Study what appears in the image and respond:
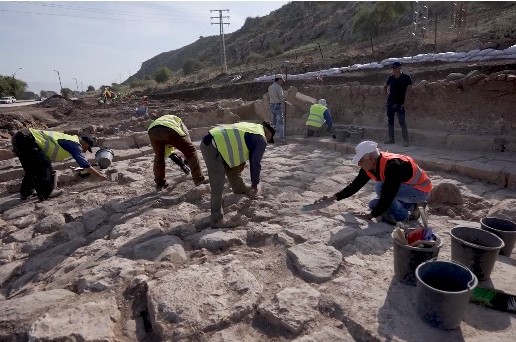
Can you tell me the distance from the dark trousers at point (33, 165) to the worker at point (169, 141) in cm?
163

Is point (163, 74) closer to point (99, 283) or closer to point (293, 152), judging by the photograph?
point (293, 152)

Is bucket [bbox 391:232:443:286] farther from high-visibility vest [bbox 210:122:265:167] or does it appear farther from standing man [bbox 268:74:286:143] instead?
standing man [bbox 268:74:286:143]

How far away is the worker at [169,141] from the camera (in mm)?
4609

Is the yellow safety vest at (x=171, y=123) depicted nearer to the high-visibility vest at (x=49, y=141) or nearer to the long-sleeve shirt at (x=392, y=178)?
the high-visibility vest at (x=49, y=141)

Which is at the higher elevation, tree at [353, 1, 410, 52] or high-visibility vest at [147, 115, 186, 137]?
tree at [353, 1, 410, 52]

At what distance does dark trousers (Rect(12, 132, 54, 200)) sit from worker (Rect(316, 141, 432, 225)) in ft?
14.3

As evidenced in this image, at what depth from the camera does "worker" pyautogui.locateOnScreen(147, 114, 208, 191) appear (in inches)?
181

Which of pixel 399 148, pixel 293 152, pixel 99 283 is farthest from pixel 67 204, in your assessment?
pixel 399 148

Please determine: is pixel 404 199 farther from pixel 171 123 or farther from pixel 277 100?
pixel 277 100

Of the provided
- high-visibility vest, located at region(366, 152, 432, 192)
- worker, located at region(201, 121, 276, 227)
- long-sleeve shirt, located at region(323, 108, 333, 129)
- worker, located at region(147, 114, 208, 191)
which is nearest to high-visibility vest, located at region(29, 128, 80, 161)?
worker, located at region(147, 114, 208, 191)

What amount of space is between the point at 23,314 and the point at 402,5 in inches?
1324

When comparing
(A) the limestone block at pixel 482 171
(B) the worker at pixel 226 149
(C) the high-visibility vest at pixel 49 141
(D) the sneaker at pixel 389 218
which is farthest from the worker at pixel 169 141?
(A) the limestone block at pixel 482 171

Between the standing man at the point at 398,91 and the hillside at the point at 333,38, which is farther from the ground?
the hillside at the point at 333,38

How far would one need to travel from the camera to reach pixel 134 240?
141 inches
